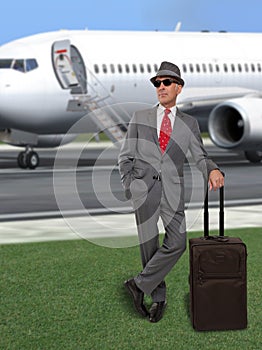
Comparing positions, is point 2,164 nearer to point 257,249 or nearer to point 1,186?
point 1,186

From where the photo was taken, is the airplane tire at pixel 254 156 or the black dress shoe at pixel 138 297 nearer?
the black dress shoe at pixel 138 297

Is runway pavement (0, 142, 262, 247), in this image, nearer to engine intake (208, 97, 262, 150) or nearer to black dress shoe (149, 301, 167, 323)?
black dress shoe (149, 301, 167, 323)

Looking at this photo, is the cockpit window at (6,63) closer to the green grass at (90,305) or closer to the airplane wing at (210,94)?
the airplane wing at (210,94)

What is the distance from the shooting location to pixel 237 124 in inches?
1051

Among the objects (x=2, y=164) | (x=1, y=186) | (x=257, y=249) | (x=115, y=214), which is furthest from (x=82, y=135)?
(x=257, y=249)

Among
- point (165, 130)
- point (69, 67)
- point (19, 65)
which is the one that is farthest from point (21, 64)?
point (165, 130)

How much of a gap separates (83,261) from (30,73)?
580 inches

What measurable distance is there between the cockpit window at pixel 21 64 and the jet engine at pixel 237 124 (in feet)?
16.3

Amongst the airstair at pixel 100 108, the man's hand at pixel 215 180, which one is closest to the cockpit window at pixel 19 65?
the airstair at pixel 100 108

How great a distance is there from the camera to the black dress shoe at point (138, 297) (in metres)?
8.16

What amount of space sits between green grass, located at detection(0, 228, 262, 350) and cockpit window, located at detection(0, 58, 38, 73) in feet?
45.5

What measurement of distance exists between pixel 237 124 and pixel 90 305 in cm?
1845

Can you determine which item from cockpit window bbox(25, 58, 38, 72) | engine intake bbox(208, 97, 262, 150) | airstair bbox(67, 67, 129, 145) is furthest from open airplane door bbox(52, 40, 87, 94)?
engine intake bbox(208, 97, 262, 150)

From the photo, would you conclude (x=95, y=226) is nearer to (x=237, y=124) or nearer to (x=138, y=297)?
(x=138, y=297)
